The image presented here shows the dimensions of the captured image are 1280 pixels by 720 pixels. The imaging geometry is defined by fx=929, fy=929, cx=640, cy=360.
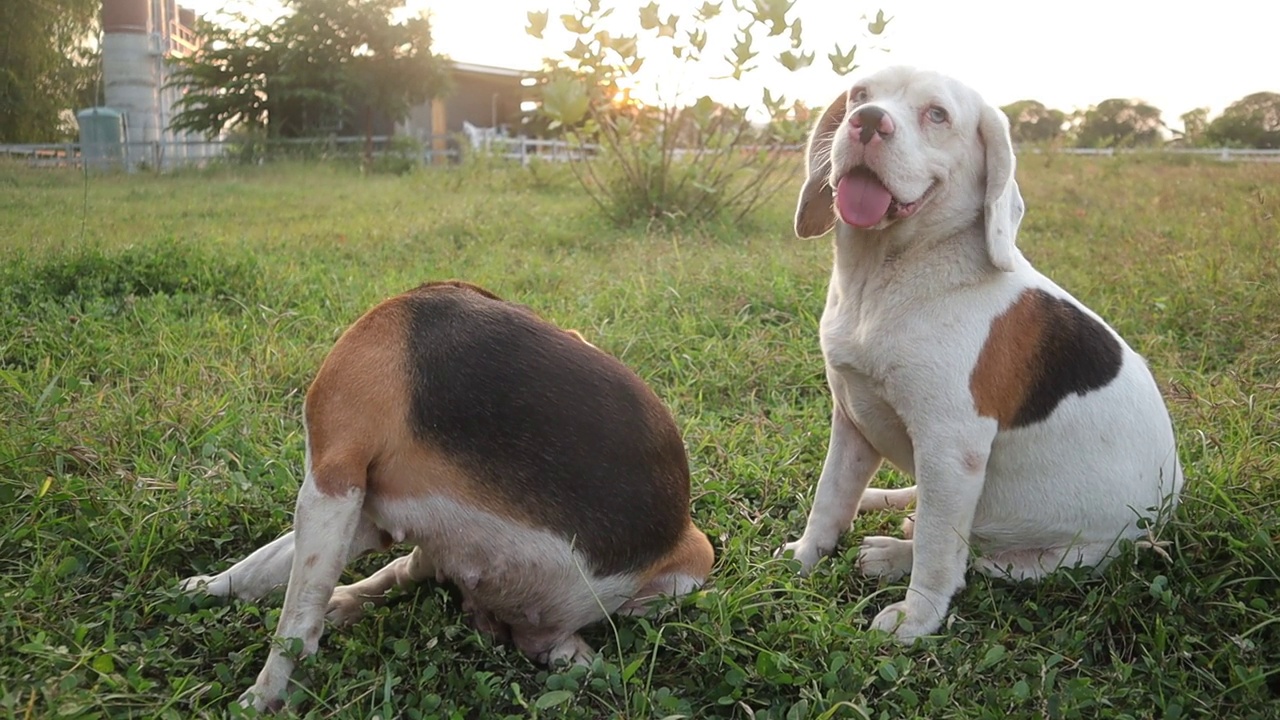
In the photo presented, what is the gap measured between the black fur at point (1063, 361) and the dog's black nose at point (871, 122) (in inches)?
28.9

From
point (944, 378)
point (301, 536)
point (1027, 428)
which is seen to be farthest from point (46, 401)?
point (1027, 428)

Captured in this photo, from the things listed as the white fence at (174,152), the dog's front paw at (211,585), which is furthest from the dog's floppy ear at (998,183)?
the white fence at (174,152)

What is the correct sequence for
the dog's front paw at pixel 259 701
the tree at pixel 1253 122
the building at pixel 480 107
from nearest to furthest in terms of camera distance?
the dog's front paw at pixel 259 701 < the tree at pixel 1253 122 < the building at pixel 480 107

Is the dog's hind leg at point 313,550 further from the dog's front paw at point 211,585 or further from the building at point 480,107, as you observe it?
the building at point 480,107

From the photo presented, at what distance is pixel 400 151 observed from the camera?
47.9 ft

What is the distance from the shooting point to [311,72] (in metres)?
11.9

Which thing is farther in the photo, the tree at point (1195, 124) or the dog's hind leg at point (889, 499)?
the tree at point (1195, 124)

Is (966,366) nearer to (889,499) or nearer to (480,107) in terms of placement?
(889,499)

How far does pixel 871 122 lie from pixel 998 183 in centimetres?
44

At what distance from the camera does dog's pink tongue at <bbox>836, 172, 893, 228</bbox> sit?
2627 mm

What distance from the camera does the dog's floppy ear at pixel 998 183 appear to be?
2.66 m

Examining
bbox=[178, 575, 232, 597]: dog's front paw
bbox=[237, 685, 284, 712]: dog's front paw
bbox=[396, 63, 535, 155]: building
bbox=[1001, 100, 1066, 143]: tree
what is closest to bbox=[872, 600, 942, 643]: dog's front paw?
bbox=[237, 685, 284, 712]: dog's front paw

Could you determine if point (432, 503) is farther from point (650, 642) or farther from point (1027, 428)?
point (1027, 428)

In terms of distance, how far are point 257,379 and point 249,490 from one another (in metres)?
1.16
